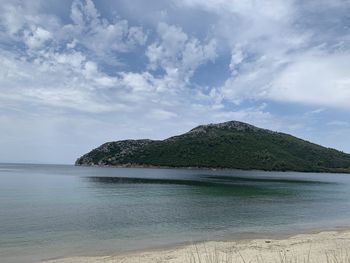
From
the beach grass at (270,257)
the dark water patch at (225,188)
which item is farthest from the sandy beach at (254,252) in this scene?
the dark water patch at (225,188)

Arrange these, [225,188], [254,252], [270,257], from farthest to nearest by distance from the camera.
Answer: [225,188]
[254,252]
[270,257]

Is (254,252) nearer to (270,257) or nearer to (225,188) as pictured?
(270,257)

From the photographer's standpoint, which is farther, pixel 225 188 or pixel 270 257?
pixel 225 188

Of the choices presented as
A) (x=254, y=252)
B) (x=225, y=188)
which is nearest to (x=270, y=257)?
(x=254, y=252)

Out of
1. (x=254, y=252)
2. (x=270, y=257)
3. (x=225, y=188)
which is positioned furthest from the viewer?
(x=225, y=188)

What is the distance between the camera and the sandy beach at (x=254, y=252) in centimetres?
2183

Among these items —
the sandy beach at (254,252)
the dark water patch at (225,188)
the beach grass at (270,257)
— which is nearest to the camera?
the beach grass at (270,257)

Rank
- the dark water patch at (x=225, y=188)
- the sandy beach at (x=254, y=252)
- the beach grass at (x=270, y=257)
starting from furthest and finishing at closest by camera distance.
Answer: the dark water patch at (x=225, y=188) < the sandy beach at (x=254, y=252) < the beach grass at (x=270, y=257)

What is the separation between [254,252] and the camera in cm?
2405

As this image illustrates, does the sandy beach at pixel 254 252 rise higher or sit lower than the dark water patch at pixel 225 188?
lower

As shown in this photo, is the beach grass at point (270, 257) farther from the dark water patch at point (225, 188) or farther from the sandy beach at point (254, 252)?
the dark water patch at point (225, 188)

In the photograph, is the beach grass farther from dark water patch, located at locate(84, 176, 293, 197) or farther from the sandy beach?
dark water patch, located at locate(84, 176, 293, 197)

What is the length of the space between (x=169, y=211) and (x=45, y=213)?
50.1 feet

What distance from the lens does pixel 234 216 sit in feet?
145
